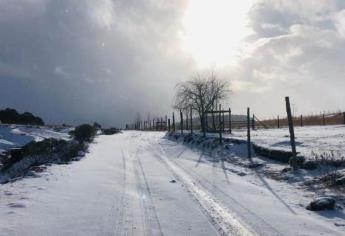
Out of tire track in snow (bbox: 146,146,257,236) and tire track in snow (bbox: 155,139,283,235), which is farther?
tire track in snow (bbox: 155,139,283,235)

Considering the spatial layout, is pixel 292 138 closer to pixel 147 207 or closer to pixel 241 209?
pixel 241 209

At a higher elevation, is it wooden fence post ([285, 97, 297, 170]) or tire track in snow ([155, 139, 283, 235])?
wooden fence post ([285, 97, 297, 170])

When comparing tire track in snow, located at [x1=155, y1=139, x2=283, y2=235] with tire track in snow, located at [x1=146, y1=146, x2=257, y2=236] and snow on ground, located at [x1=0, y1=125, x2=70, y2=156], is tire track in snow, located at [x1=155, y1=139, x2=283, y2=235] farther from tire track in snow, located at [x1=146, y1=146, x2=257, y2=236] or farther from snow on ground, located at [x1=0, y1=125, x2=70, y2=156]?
snow on ground, located at [x1=0, y1=125, x2=70, y2=156]

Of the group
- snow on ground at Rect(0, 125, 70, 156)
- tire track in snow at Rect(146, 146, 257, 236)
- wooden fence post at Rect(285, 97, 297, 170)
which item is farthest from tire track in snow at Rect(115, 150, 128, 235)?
snow on ground at Rect(0, 125, 70, 156)

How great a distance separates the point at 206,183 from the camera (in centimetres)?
1314

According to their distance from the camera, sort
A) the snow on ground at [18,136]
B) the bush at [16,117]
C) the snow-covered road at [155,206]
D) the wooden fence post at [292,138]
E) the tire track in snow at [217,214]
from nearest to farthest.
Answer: the tire track in snow at [217,214] → the snow-covered road at [155,206] → the wooden fence post at [292,138] → the snow on ground at [18,136] → the bush at [16,117]

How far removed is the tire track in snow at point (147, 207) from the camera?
7.67 metres

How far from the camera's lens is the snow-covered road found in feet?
25.2

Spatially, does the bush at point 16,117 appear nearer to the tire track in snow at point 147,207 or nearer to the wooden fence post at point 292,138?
the tire track in snow at point 147,207

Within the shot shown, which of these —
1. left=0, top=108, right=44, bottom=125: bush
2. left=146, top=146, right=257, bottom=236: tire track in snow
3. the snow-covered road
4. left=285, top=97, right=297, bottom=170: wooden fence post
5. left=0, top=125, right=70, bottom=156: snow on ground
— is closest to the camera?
left=146, top=146, right=257, bottom=236: tire track in snow

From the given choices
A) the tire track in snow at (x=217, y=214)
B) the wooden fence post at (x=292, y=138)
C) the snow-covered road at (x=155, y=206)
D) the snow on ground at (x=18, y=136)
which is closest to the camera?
the tire track in snow at (x=217, y=214)

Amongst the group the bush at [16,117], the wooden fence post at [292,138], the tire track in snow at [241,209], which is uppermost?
the bush at [16,117]

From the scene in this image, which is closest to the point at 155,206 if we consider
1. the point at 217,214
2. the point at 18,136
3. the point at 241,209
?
the point at 217,214

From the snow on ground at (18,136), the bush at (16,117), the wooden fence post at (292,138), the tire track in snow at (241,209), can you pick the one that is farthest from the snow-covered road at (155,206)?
the bush at (16,117)
